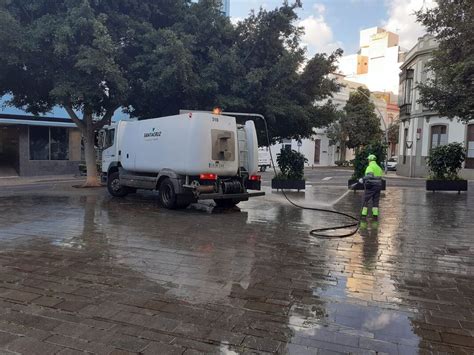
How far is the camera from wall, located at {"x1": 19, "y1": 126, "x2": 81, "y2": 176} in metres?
25.1

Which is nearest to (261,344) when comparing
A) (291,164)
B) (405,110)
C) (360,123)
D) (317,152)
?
(291,164)

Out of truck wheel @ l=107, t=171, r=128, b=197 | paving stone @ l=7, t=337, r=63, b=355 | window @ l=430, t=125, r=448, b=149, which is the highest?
window @ l=430, t=125, r=448, b=149

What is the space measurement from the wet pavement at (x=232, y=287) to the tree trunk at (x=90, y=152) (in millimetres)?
8660

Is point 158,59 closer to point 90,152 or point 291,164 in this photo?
point 90,152

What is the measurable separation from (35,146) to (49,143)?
89cm

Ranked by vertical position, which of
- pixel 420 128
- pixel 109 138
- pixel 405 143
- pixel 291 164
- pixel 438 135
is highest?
pixel 420 128

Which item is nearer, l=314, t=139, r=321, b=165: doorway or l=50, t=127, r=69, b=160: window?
l=50, t=127, r=69, b=160: window

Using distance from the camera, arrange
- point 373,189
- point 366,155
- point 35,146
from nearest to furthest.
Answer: point 373,189 → point 366,155 → point 35,146

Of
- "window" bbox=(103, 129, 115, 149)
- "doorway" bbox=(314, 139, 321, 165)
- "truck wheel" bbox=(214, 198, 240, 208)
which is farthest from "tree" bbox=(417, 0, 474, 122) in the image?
"doorway" bbox=(314, 139, 321, 165)

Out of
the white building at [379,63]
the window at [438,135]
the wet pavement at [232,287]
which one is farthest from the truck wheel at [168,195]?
the white building at [379,63]

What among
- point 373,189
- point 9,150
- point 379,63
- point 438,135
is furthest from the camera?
point 379,63

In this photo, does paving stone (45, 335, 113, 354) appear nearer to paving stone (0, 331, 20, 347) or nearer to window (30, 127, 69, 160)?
paving stone (0, 331, 20, 347)

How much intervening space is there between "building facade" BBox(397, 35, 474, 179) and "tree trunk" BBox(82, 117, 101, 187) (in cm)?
2038

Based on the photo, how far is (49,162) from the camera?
26391 mm
